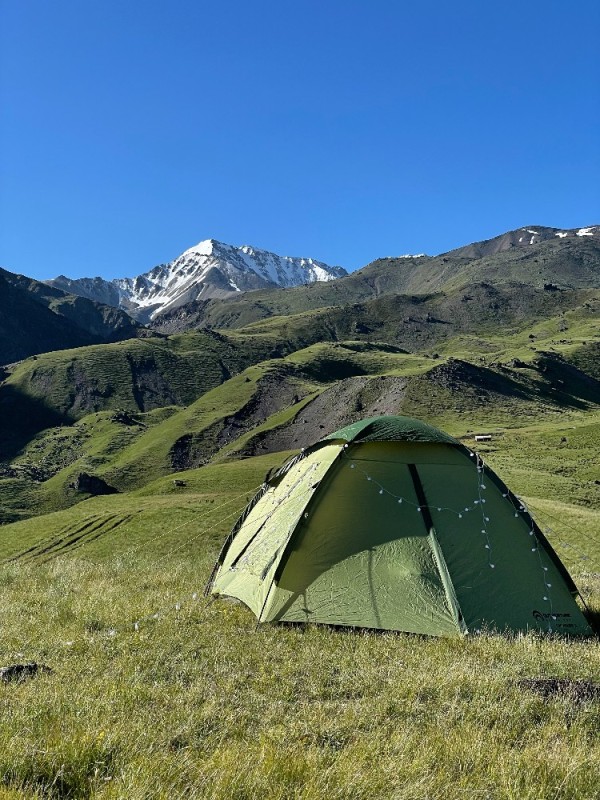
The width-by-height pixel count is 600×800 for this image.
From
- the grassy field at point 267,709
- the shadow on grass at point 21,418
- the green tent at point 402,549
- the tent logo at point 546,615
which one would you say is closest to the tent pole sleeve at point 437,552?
the green tent at point 402,549

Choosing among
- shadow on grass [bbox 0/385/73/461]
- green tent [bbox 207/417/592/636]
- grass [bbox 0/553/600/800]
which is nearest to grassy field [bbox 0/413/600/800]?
grass [bbox 0/553/600/800]

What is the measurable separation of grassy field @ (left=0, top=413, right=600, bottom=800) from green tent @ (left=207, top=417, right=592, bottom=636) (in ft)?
2.25

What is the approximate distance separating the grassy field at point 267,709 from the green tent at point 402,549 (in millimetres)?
686

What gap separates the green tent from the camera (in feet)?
34.6

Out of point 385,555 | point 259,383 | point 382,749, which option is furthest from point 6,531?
point 259,383

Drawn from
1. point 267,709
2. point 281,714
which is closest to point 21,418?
point 267,709

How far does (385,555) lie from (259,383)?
145 m

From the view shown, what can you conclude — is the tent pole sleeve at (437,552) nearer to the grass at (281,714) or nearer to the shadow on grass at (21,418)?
the grass at (281,714)

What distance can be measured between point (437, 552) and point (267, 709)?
535 centimetres

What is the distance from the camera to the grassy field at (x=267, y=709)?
4.78m

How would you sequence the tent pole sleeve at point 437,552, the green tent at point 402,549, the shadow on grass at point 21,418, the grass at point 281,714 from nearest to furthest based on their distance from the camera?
the grass at point 281,714
the tent pole sleeve at point 437,552
the green tent at point 402,549
the shadow on grass at point 21,418

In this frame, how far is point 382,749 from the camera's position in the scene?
5516 mm

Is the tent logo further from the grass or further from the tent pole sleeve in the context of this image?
the tent pole sleeve

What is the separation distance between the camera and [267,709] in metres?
6.63
